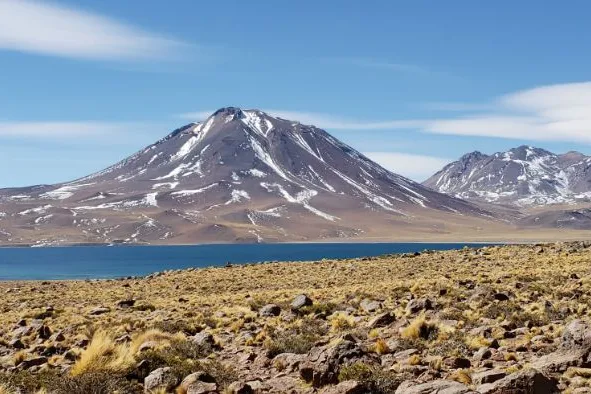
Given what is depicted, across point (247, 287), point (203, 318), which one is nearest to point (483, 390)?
point (203, 318)

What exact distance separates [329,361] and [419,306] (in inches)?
359

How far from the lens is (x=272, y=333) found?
62.3 feet

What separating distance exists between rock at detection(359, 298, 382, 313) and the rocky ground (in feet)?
0.29

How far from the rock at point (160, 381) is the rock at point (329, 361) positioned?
2.70m

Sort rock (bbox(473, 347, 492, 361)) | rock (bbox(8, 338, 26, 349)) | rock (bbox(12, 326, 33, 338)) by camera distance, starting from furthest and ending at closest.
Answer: rock (bbox(12, 326, 33, 338))
rock (bbox(8, 338, 26, 349))
rock (bbox(473, 347, 492, 361))

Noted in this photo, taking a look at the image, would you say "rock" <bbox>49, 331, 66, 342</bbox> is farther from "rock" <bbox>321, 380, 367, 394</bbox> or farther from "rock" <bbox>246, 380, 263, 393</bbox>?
"rock" <bbox>321, 380, 367, 394</bbox>

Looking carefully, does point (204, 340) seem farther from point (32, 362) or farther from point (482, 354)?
point (482, 354)

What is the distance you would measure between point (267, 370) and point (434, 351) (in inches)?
158

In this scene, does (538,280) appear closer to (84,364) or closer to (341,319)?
(341,319)

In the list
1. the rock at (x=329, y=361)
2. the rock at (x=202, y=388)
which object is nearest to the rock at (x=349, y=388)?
the rock at (x=329, y=361)

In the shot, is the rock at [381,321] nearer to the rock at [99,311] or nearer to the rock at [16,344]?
the rock at [16,344]

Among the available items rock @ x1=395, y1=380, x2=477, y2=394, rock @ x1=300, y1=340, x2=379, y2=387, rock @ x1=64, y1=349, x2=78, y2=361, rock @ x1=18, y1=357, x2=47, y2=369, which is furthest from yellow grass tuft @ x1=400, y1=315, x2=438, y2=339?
rock @ x1=18, y1=357, x2=47, y2=369

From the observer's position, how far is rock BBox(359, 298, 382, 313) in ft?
76.1

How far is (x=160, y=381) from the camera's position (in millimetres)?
12219
